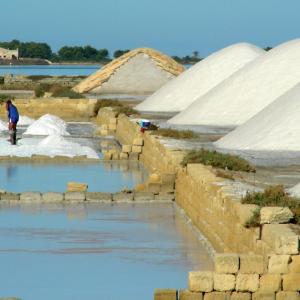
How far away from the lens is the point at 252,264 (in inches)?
277

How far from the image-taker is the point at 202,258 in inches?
372

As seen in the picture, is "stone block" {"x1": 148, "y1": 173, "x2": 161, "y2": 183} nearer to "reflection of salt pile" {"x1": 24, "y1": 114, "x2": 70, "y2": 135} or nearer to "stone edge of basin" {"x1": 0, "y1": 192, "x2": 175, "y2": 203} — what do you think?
"stone edge of basin" {"x1": 0, "y1": 192, "x2": 175, "y2": 203}

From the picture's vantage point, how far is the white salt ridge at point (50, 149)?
18.5 meters

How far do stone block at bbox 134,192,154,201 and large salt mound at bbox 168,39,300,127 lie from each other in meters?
7.58

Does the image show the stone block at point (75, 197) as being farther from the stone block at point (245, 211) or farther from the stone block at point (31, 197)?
the stone block at point (245, 211)

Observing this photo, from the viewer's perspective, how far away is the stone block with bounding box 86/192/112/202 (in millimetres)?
13414

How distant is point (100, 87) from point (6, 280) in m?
32.1

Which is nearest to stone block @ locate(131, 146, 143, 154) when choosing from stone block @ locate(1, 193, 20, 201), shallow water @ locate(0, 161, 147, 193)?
shallow water @ locate(0, 161, 147, 193)

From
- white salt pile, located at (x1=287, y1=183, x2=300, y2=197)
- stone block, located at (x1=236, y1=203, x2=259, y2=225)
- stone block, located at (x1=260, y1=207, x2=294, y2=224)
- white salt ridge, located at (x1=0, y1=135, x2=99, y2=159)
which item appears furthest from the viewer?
white salt ridge, located at (x1=0, y1=135, x2=99, y2=159)

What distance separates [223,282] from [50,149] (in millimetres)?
12004

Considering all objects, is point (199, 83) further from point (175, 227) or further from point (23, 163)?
point (175, 227)

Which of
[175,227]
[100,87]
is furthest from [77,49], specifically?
[175,227]

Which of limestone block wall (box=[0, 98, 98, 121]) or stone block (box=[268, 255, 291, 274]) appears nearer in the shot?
stone block (box=[268, 255, 291, 274])

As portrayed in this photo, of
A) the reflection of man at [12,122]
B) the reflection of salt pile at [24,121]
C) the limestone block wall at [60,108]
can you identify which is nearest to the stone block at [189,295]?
the reflection of man at [12,122]
